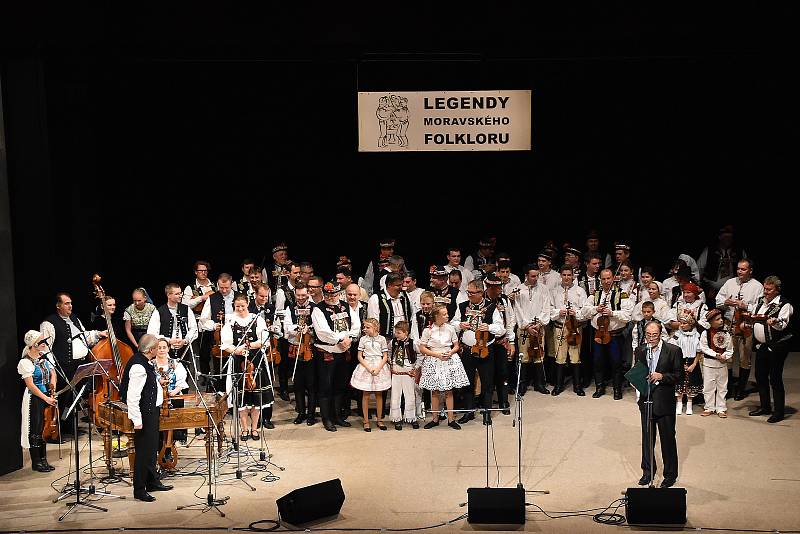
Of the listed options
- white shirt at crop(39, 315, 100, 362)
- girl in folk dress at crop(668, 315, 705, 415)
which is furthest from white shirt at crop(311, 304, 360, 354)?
girl in folk dress at crop(668, 315, 705, 415)

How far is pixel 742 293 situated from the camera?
11.1 meters

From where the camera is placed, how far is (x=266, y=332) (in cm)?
985

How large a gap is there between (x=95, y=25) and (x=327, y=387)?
4.37 meters

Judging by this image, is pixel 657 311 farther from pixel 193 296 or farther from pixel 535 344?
pixel 193 296

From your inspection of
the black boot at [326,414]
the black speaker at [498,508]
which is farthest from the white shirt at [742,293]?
the black speaker at [498,508]

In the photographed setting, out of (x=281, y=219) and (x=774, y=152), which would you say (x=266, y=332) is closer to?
(x=281, y=219)

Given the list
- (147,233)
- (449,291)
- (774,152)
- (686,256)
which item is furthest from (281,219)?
(774,152)

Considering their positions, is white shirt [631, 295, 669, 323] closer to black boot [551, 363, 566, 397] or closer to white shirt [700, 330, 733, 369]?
white shirt [700, 330, 733, 369]

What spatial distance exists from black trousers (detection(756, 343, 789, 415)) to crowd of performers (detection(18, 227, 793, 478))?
1 centimetres

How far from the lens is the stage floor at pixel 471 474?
308 inches

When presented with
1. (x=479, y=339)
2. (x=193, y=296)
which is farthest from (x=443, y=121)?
(x=193, y=296)

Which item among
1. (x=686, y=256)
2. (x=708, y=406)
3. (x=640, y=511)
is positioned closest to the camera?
(x=640, y=511)

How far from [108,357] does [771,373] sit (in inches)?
261

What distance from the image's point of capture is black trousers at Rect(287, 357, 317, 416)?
10.4 meters
